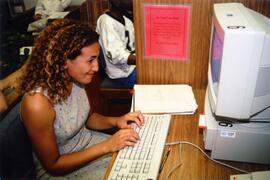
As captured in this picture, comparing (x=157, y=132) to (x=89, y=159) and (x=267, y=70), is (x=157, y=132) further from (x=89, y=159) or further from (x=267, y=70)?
(x=267, y=70)

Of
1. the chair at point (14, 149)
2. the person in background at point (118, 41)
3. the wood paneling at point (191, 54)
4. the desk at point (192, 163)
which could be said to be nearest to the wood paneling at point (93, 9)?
the person in background at point (118, 41)

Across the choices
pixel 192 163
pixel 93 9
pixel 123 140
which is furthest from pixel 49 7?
pixel 192 163

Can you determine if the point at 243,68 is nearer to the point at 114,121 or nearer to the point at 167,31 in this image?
the point at 167,31

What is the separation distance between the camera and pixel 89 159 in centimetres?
108

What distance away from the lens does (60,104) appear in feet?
3.68

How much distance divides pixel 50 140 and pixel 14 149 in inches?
5.0

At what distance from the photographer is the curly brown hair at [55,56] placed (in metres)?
1.04

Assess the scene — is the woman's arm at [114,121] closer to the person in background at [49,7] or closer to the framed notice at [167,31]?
the framed notice at [167,31]

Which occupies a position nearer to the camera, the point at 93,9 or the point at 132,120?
the point at 132,120

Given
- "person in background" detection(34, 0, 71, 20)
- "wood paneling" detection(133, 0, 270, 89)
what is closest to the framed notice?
"wood paneling" detection(133, 0, 270, 89)

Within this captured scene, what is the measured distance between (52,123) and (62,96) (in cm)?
11

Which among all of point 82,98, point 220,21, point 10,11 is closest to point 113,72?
point 82,98

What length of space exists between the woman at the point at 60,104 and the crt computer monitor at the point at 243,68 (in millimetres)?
343

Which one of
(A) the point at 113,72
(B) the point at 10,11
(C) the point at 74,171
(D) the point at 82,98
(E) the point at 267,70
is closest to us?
(E) the point at 267,70
